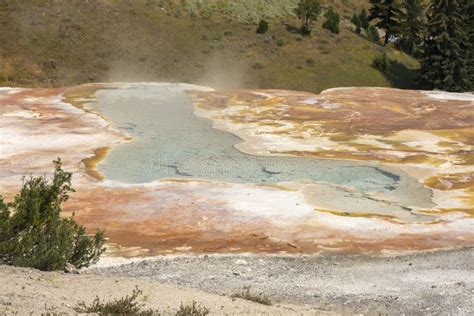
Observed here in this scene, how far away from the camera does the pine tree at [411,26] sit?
69875 mm

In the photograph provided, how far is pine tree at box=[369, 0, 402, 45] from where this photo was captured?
228 feet

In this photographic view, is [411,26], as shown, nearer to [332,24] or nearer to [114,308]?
[332,24]

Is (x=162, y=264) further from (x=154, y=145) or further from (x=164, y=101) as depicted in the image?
(x=164, y=101)

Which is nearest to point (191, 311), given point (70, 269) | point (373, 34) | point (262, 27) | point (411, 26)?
point (70, 269)

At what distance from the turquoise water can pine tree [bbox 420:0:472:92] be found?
31387mm

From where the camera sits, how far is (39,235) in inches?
439

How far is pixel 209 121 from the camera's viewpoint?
118 ft

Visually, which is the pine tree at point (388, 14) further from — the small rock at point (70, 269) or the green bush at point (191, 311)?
the green bush at point (191, 311)

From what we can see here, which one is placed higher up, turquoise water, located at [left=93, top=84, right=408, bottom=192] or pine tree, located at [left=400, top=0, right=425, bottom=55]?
pine tree, located at [left=400, top=0, right=425, bottom=55]

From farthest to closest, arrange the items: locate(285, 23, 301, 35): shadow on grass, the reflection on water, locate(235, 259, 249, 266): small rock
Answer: locate(285, 23, 301, 35): shadow on grass → the reflection on water → locate(235, 259, 249, 266): small rock

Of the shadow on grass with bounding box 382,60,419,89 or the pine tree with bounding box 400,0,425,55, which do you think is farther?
the pine tree with bounding box 400,0,425,55

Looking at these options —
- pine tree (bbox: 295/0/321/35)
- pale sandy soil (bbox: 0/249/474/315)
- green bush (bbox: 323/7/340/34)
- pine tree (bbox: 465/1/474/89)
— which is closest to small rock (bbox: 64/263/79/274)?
pale sandy soil (bbox: 0/249/474/315)

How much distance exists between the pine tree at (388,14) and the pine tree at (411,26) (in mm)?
778

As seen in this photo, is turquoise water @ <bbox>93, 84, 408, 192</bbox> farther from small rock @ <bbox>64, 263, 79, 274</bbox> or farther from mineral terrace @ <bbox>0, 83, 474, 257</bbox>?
small rock @ <bbox>64, 263, 79, 274</bbox>
